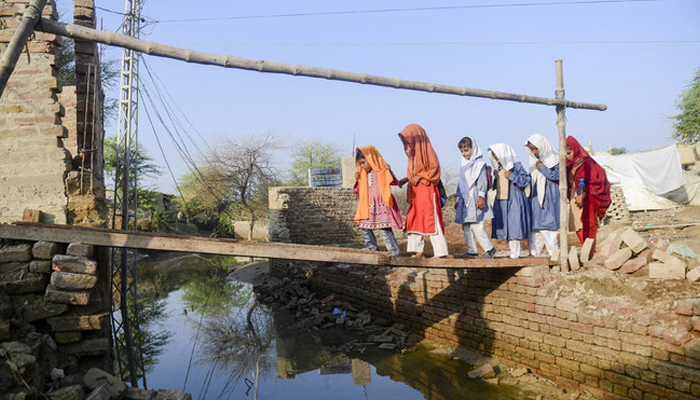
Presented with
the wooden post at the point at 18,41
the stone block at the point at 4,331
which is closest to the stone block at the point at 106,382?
the stone block at the point at 4,331

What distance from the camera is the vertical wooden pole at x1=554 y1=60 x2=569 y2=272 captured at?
18.6ft

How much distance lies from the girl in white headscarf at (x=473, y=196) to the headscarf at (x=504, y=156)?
31 centimetres

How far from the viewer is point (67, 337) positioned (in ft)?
14.2

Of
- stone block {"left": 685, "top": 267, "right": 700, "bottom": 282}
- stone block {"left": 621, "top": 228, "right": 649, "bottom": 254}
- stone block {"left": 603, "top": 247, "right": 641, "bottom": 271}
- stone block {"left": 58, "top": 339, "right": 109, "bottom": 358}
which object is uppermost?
stone block {"left": 621, "top": 228, "right": 649, "bottom": 254}

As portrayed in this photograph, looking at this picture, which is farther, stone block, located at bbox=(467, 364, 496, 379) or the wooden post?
stone block, located at bbox=(467, 364, 496, 379)

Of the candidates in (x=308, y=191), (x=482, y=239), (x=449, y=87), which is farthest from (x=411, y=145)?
(x=308, y=191)

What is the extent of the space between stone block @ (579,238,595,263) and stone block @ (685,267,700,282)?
1.12 metres

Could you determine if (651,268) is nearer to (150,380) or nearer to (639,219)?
(150,380)

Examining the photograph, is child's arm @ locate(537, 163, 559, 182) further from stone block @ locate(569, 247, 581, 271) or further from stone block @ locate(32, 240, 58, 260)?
stone block @ locate(32, 240, 58, 260)

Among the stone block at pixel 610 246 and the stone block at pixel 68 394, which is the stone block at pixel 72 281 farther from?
the stone block at pixel 610 246

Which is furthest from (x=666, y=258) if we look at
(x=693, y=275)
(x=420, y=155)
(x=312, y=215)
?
(x=312, y=215)

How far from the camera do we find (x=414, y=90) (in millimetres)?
4789

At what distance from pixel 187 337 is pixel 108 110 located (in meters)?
20.8

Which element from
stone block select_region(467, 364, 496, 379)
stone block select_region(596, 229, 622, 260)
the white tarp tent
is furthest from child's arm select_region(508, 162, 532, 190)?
the white tarp tent
